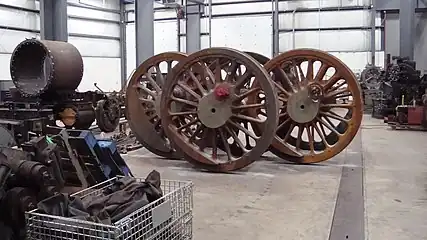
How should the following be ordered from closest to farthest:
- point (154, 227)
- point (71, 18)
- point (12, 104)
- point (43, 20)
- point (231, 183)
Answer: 1. point (154, 227)
2. point (231, 183)
3. point (12, 104)
4. point (43, 20)
5. point (71, 18)

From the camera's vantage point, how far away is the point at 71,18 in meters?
14.0

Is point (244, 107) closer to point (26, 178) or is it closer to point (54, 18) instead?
point (26, 178)

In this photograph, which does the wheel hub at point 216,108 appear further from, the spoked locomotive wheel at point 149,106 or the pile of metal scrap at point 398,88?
the pile of metal scrap at point 398,88

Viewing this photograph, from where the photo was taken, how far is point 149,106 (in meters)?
5.77

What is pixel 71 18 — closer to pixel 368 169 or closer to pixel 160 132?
pixel 160 132

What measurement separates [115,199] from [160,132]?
11.9ft

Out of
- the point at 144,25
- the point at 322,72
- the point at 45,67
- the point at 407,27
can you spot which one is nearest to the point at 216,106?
the point at 322,72

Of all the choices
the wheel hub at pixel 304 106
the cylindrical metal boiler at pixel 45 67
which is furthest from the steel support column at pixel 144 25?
the wheel hub at pixel 304 106

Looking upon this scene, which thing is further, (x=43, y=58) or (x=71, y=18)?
(x=71, y=18)

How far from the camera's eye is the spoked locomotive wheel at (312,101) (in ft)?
16.4

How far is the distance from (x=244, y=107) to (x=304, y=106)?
83 cm

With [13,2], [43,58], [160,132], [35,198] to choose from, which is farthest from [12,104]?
[13,2]

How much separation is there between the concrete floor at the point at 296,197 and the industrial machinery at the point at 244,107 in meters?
0.20

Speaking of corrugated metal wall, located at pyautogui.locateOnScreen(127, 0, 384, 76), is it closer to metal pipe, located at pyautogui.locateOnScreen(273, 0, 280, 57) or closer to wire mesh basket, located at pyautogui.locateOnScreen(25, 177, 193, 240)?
metal pipe, located at pyautogui.locateOnScreen(273, 0, 280, 57)
